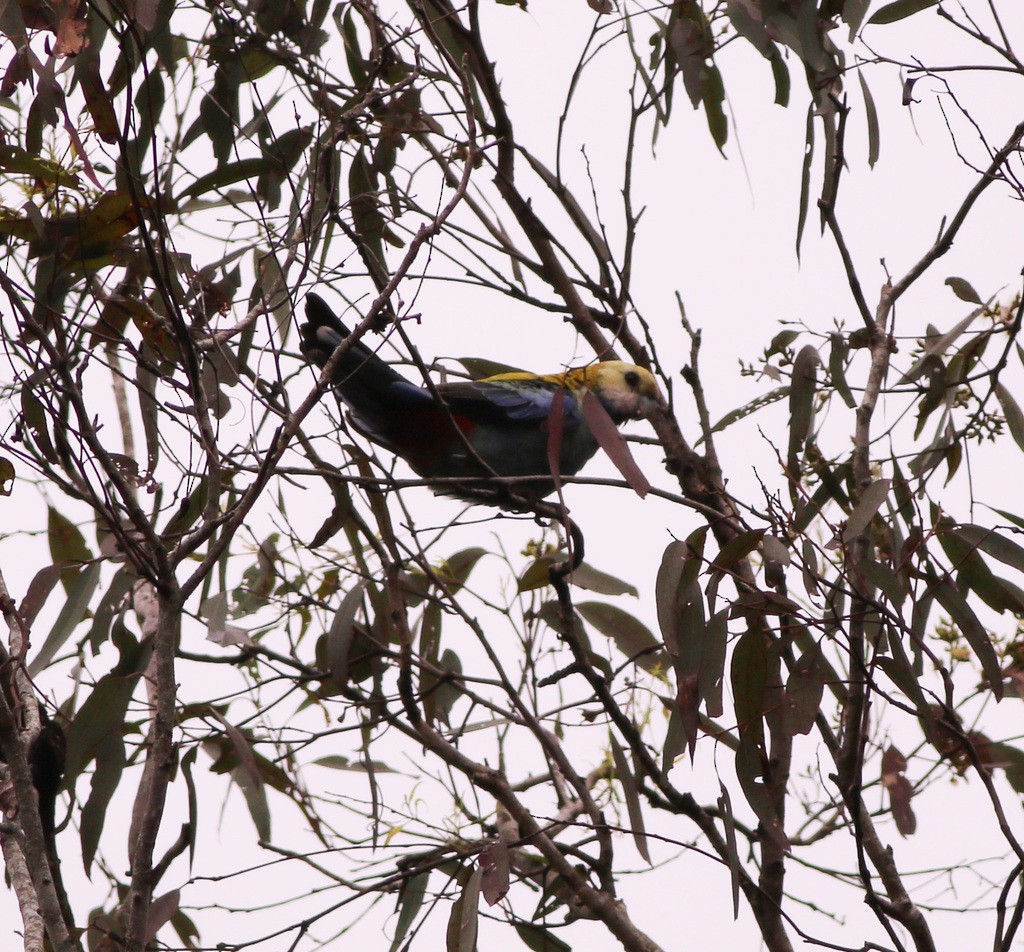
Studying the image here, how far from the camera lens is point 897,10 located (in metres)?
2.27

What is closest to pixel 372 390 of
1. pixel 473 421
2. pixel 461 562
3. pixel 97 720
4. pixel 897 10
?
pixel 473 421

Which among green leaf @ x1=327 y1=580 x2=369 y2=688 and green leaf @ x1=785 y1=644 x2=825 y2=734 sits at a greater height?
green leaf @ x1=327 y1=580 x2=369 y2=688

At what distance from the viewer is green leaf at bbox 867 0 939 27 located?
2264 millimetres

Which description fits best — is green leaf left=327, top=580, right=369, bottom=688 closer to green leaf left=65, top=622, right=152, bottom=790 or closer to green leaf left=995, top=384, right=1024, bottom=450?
green leaf left=65, top=622, right=152, bottom=790

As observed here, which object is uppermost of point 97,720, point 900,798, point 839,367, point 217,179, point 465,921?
point 217,179

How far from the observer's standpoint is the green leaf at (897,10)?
7.43 ft

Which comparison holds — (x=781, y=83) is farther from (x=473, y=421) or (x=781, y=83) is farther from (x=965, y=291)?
(x=473, y=421)

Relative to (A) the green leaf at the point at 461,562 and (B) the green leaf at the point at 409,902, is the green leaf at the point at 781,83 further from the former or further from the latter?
(B) the green leaf at the point at 409,902

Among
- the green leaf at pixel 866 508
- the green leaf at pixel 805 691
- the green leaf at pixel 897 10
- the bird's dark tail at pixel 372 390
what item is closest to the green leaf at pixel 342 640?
the bird's dark tail at pixel 372 390

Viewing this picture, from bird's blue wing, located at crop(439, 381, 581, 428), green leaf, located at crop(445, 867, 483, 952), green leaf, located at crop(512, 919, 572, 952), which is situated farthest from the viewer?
bird's blue wing, located at crop(439, 381, 581, 428)

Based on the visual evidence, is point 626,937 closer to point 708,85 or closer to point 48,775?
point 48,775

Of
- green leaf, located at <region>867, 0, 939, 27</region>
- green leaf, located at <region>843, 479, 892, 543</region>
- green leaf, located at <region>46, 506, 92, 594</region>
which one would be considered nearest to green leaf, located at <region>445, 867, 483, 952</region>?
green leaf, located at <region>843, 479, 892, 543</region>

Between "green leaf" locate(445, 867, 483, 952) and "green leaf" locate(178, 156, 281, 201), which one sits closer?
"green leaf" locate(445, 867, 483, 952)

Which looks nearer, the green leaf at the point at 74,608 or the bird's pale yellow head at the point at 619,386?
the green leaf at the point at 74,608
